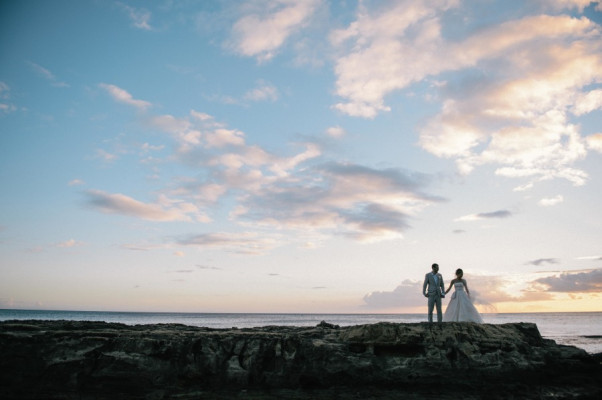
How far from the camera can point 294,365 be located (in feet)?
34.1

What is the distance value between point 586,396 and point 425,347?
12.9 feet

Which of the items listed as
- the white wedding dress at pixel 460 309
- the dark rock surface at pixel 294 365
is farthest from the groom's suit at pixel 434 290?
the dark rock surface at pixel 294 365

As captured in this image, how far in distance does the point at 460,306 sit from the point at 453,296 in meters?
0.44

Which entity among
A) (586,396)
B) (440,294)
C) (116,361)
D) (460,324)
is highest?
(440,294)

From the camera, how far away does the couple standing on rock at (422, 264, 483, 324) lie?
1311cm

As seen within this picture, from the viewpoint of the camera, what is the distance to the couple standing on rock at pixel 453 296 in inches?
516

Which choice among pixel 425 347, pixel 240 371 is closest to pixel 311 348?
pixel 240 371

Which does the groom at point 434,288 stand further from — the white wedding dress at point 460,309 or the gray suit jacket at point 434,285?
the white wedding dress at point 460,309

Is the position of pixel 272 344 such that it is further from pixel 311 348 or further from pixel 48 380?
pixel 48 380

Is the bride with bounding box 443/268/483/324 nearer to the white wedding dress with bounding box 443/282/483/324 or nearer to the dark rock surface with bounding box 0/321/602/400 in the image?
the white wedding dress with bounding box 443/282/483/324

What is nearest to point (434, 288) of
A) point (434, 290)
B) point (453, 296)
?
point (434, 290)

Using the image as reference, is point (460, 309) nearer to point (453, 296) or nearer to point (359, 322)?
point (453, 296)

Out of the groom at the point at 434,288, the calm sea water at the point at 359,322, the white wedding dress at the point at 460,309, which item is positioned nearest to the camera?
the white wedding dress at the point at 460,309

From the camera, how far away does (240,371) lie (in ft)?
33.8
